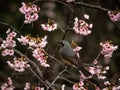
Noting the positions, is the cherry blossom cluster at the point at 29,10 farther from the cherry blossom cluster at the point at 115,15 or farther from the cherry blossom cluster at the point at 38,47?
the cherry blossom cluster at the point at 115,15

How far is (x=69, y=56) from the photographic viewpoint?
7.38m

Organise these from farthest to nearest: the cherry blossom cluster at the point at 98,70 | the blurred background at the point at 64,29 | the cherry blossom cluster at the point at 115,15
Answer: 1. the blurred background at the point at 64,29
2. the cherry blossom cluster at the point at 115,15
3. the cherry blossom cluster at the point at 98,70

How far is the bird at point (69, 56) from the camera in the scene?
7.28 m

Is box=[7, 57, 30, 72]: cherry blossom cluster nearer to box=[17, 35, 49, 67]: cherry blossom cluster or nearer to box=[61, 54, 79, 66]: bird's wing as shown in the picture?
box=[17, 35, 49, 67]: cherry blossom cluster

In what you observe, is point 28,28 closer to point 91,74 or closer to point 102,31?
point 102,31

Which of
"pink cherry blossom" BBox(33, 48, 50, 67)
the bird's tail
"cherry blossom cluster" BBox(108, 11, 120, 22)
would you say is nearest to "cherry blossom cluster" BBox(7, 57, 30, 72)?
"pink cherry blossom" BBox(33, 48, 50, 67)

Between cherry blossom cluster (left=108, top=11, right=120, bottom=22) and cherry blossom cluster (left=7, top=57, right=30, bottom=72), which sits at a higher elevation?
cherry blossom cluster (left=108, top=11, right=120, bottom=22)

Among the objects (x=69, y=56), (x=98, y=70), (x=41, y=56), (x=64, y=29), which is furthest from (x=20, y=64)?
(x=64, y=29)

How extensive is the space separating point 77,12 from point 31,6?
1.92 metres

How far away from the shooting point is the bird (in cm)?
728

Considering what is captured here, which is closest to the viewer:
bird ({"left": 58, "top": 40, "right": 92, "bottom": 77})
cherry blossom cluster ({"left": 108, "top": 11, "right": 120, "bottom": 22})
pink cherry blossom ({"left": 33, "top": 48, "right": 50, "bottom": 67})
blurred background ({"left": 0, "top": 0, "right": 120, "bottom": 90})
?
pink cherry blossom ({"left": 33, "top": 48, "right": 50, "bottom": 67})

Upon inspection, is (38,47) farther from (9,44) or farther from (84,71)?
(84,71)

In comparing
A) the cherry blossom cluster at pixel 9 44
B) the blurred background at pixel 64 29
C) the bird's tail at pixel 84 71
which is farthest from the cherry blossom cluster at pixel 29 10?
the bird's tail at pixel 84 71

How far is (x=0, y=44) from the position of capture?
323 inches
